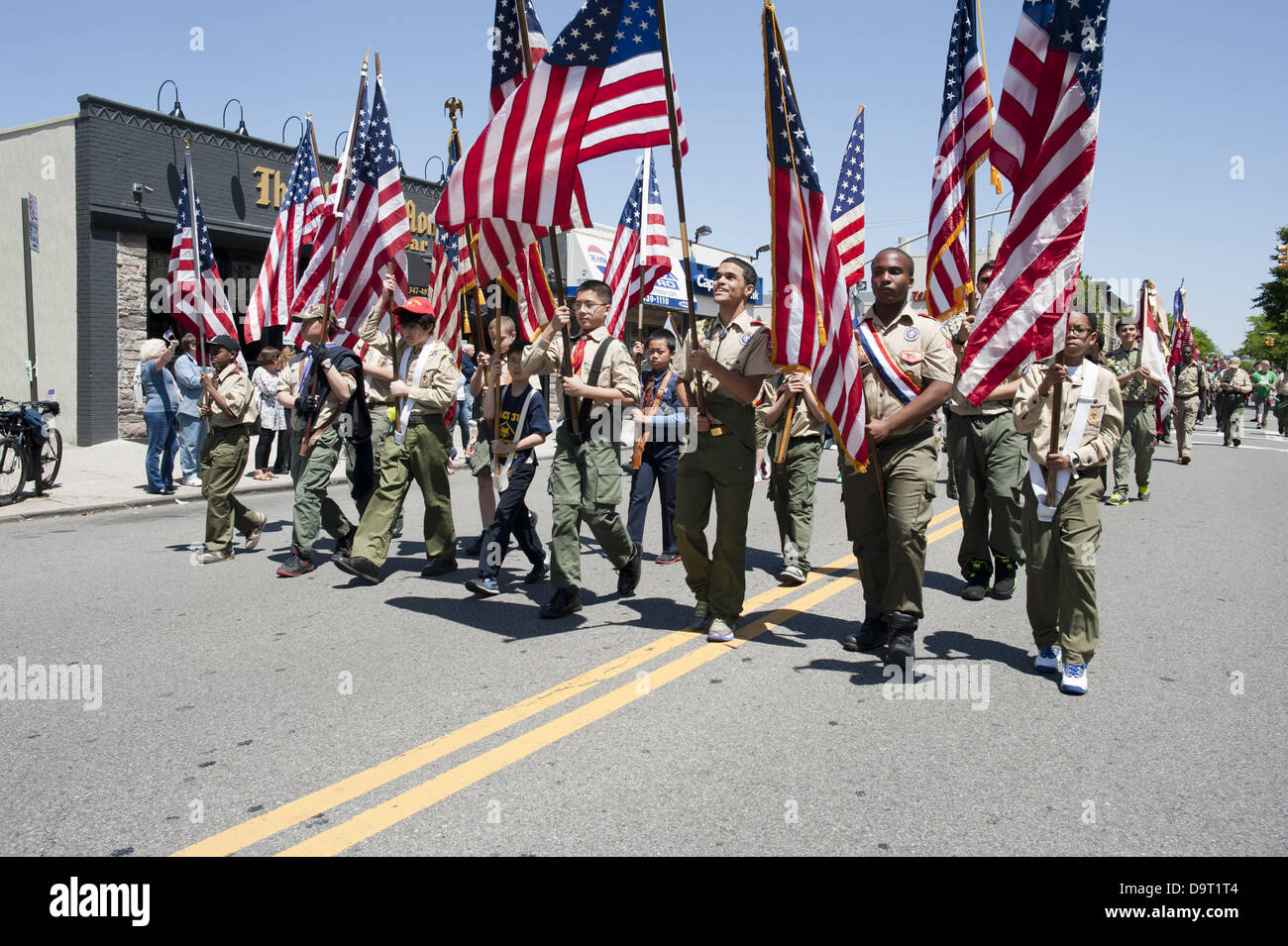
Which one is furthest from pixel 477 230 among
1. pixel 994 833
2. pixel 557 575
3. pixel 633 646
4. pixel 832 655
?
pixel 994 833

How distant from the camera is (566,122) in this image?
5.71 m

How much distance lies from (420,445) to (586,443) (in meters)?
1.64

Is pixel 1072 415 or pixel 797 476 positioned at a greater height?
pixel 1072 415

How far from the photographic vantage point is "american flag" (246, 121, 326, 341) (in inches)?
465

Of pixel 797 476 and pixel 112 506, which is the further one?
pixel 112 506

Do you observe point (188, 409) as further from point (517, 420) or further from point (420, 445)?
point (517, 420)

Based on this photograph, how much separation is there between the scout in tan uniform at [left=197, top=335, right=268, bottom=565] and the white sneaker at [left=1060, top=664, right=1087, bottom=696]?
6173 mm

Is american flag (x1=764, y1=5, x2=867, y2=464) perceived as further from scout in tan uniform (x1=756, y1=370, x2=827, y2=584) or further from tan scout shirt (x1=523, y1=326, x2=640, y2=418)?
scout in tan uniform (x1=756, y1=370, x2=827, y2=584)

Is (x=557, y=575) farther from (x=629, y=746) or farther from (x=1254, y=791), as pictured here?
(x=1254, y=791)

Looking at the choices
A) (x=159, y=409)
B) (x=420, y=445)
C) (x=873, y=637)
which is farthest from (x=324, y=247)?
(x=873, y=637)

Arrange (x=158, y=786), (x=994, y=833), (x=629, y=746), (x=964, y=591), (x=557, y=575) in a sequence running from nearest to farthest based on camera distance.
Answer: (x=994, y=833)
(x=158, y=786)
(x=629, y=746)
(x=557, y=575)
(x=964, y=591)

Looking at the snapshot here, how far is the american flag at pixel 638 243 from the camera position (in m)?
11.1

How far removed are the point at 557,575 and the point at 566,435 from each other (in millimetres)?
894

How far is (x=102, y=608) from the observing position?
6.51m
